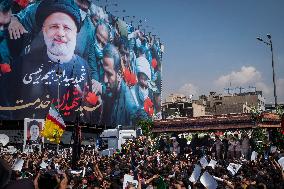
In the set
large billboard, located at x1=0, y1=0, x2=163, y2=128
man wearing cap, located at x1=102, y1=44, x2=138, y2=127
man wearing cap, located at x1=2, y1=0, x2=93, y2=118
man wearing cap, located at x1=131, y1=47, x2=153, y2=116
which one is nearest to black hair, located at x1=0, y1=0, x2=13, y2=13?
large billboard, located at x1=0, y1=0, x2=163, y2=128

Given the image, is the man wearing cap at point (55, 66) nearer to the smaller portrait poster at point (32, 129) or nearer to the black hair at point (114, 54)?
the black hair at point (114, 54)

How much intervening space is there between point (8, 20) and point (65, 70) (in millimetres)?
10019

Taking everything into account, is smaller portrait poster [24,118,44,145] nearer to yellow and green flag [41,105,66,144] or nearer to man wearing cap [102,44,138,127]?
yellow and green flag [41,105,66,144]

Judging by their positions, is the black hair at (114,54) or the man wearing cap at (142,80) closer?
the black hair at (114,54)

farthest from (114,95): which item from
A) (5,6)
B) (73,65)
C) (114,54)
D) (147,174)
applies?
(147,174)

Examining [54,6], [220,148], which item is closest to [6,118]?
[54,6]

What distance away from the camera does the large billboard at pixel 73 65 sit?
55344 millimetres

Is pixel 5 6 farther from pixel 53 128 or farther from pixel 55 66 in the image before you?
pixel 53 128

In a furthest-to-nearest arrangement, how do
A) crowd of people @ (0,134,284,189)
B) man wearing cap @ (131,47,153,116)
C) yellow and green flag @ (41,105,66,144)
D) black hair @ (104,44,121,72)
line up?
man wearing cap @ (131,47,153,116) → black hair @ (104,44,121,72) → yellow and green flag @ (41,105,66,144) → crowd of people @ (0,134,284,189)

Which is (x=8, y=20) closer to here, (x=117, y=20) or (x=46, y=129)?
(x=117, y=20)

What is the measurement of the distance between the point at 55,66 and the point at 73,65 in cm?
272

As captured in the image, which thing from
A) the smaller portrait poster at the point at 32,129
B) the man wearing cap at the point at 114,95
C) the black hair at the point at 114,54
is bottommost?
the smaller portrait poster at the point at 32,129

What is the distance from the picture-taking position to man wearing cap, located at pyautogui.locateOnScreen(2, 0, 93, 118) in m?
55.9

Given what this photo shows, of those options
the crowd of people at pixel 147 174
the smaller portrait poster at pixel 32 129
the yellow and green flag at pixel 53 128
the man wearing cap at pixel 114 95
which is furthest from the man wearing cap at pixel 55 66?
the yellow and green flag at pixel 53 128
